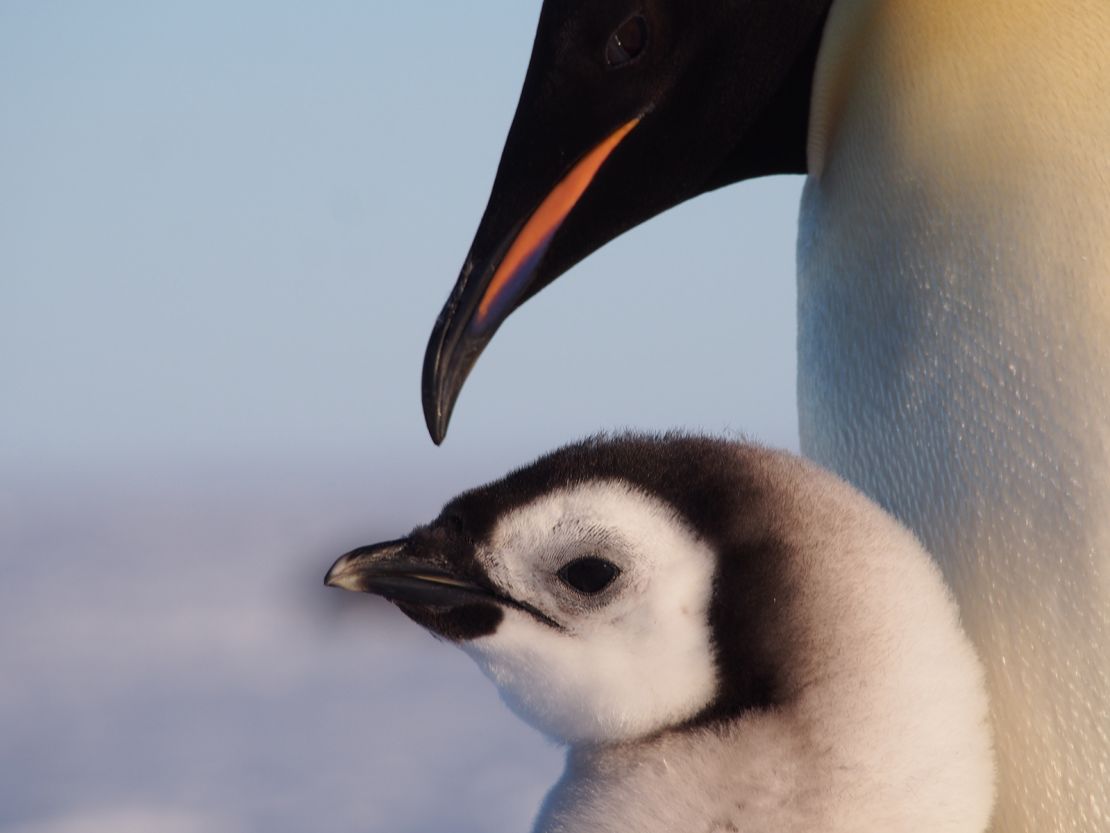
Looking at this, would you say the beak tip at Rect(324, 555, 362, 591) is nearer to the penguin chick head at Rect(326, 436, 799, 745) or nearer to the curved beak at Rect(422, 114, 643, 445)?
the penguin chick head at Rect(326, 436, 799, 745)

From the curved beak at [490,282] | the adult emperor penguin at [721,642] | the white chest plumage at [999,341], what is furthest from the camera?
the curved beak at [490,282]

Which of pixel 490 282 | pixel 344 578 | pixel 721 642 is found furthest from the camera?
pixel 490 282

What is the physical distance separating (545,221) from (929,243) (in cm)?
36

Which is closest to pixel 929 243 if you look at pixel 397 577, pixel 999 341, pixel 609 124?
pixel 999 341

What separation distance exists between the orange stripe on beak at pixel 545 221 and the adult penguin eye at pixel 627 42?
0.06 metres

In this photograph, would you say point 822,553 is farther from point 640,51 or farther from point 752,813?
point 640,51

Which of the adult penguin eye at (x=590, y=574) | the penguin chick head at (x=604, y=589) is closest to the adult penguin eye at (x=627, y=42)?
the penguin chick head at (x=604, y=589)

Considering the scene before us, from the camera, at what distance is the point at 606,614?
1392mm

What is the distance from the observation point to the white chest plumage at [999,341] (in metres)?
1.46

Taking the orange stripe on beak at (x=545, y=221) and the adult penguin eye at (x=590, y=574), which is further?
the orange stripe on beak at (x=545, y=221)

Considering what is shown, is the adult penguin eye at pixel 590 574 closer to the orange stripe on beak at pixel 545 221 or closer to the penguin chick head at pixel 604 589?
the penguin chick head at pixel 604 589

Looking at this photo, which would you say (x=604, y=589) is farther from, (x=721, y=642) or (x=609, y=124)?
(x=609, y=124)

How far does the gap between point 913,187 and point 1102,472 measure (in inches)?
11.3

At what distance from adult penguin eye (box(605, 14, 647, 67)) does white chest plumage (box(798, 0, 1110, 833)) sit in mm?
203
